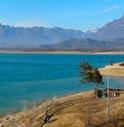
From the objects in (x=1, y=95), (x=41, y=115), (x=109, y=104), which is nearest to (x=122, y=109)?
(x=109, y=104)

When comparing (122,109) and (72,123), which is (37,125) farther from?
(122,109)

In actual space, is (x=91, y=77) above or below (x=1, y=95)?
above

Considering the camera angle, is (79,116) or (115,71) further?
(115,71)

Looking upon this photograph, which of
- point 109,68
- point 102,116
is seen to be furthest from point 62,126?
point 109,68

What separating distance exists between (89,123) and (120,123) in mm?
2399

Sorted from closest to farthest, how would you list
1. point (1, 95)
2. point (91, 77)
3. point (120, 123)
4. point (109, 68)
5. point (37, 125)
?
point (120, 123) → point (37, 125) → point (91, 77) → point (1, 95) → point (109, 68)

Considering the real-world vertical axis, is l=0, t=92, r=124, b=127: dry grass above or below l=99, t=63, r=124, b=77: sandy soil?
above

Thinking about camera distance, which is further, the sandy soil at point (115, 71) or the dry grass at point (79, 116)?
the sandy soil at point (115, 71)

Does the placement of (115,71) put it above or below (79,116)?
below

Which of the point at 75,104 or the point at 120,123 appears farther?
the point at 75,104

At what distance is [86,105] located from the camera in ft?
146

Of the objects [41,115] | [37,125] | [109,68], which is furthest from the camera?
[109,68]

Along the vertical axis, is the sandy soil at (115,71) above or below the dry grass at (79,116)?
below

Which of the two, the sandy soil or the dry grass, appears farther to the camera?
the sandy soil
